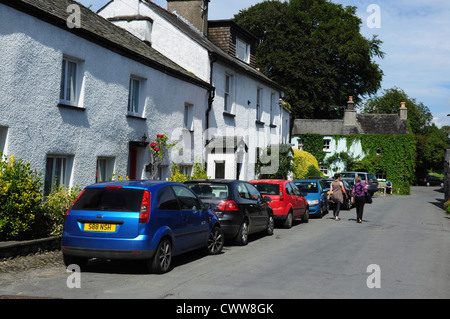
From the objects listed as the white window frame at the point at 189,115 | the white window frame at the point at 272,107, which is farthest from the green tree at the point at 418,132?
the white window frame at the point at 189,115

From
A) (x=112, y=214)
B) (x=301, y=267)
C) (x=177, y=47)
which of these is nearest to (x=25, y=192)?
(x=112, y=214)

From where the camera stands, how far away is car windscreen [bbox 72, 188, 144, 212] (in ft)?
24.8

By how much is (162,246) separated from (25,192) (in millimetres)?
3103

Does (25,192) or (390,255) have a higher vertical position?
(25,192)

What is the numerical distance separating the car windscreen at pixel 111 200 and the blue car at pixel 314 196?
12.9 m

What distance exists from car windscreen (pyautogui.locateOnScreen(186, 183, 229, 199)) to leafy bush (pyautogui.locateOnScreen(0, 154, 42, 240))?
370 cm

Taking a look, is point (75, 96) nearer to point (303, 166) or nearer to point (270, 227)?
point (270, 227)

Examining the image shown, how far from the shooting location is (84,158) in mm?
12430

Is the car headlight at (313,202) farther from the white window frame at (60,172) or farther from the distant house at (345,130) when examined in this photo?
the distant house at (345,130)

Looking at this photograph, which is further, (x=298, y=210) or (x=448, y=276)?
(x=298, y=210)

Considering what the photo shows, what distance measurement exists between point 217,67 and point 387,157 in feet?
107

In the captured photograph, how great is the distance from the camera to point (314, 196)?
1959cm
